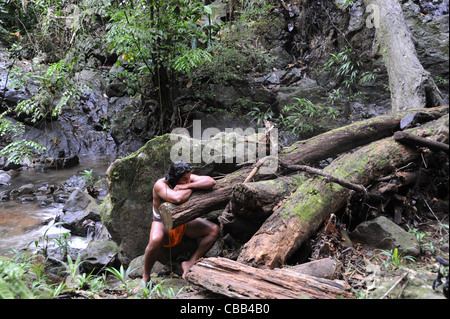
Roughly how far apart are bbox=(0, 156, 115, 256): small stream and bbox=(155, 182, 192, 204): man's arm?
2364mm

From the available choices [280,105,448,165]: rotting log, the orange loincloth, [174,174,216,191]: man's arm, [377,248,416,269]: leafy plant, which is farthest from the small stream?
[377,248,416,269]: leafy plant

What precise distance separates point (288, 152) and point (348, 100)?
221cm

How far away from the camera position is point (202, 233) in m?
3.73

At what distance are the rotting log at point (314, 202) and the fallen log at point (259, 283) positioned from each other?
13.9 inches

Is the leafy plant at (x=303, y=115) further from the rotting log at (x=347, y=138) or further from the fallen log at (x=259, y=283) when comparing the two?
the fallen log at (x=259, y=283)

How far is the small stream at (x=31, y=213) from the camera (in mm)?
5410

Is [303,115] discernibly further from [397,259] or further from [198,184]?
[397,259]

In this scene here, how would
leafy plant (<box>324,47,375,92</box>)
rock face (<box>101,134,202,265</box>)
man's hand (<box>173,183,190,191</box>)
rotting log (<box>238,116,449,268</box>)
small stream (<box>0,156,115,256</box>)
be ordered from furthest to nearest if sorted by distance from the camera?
small stream (<box>0,156,115,256</box>) → leafy plant (<box>324,47,375,92</box>) → rock face (<box>101,134,202,265</box>) → man's hand (<box>173,183,190,191</box>) → rotting log (<box>238,116,449,268</box>)

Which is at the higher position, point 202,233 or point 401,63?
point 401,63

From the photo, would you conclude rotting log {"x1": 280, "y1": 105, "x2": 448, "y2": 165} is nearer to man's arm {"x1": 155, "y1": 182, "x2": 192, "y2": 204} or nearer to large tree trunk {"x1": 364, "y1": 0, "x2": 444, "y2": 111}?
large tree trunk {"x1": 364, "y1": 0, "x2": 444, "y2": 111}

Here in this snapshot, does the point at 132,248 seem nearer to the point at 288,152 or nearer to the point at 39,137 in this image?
the point at 288,152

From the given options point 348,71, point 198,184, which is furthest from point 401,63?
point 198,184

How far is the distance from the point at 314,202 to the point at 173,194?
1447 millimetres

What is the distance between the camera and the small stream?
5.41 meters
